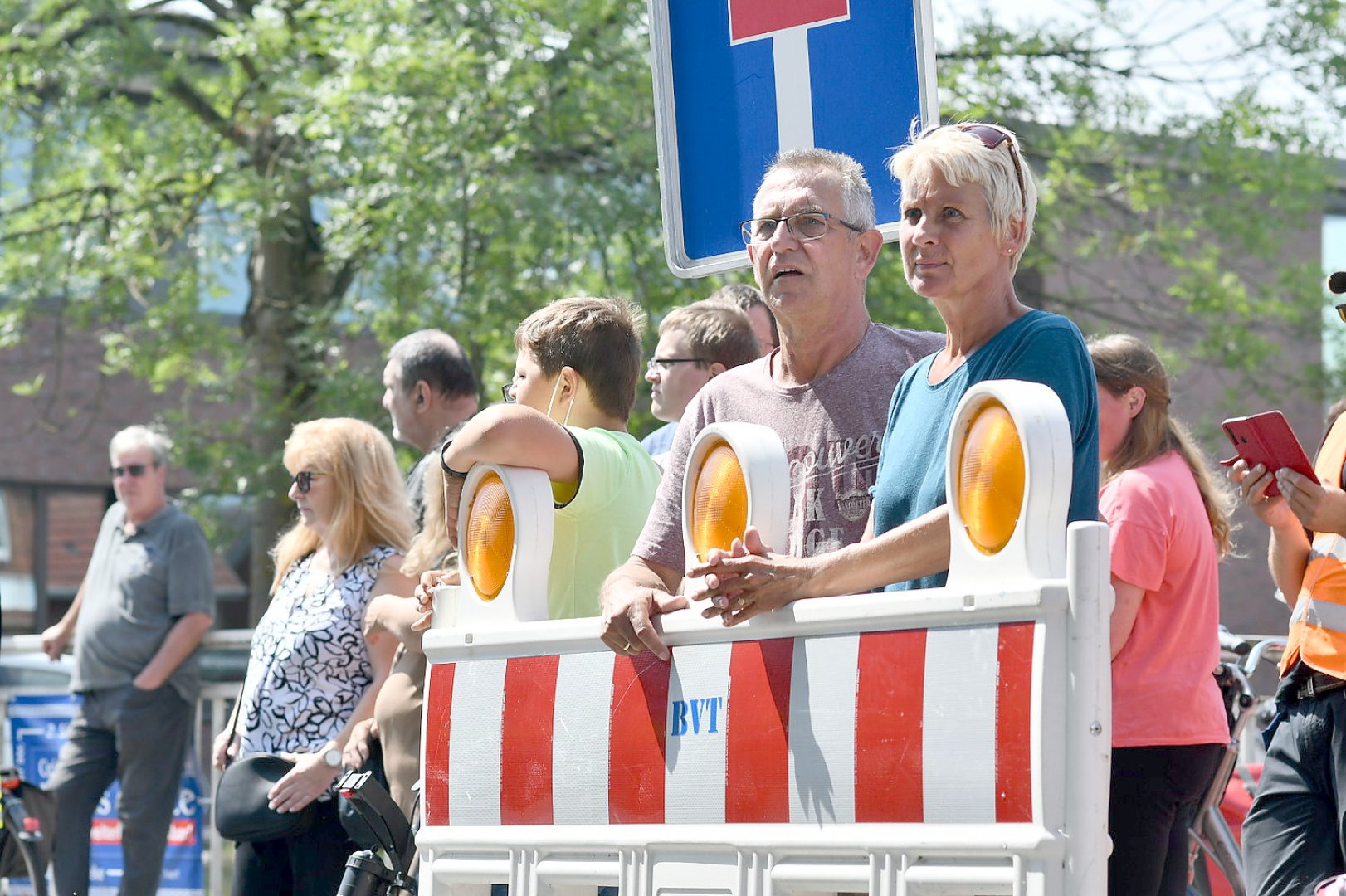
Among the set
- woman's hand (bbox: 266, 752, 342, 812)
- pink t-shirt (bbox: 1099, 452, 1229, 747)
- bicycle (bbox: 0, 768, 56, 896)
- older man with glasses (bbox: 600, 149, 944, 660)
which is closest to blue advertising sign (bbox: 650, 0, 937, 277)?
older man with glasses (bbox: 600, 149, 944, 660)

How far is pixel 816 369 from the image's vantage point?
10.7 ft

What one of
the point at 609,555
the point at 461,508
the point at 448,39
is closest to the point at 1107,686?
the point at 461,508

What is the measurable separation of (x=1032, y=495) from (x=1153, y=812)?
176 centimetres

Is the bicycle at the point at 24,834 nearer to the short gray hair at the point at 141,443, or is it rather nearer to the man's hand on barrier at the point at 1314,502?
the short gray hair at the point at 141,443

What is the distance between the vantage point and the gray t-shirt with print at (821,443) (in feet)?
10.2

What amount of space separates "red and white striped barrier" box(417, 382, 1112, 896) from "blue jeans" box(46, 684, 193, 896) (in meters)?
5.59

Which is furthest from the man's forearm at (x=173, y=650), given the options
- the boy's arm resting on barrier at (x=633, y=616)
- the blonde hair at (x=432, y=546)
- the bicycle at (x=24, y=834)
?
the boy's arm resting on barrier at (x=633, y=616)

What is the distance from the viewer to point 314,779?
5066mm

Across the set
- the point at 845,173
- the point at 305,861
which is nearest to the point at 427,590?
the point at 845,173

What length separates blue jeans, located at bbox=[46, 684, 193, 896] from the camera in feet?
26.9

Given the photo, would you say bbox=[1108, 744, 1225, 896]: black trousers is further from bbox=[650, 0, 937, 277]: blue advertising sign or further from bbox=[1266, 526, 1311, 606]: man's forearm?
bbox=[650, 0, 937, 277]: blue advertising sign

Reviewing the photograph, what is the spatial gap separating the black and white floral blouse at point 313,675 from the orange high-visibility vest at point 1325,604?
2710 mm

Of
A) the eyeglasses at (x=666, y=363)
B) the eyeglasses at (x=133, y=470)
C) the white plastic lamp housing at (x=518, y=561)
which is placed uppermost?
the eyeglasses at (x=133, y=470)

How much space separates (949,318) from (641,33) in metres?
10.4
